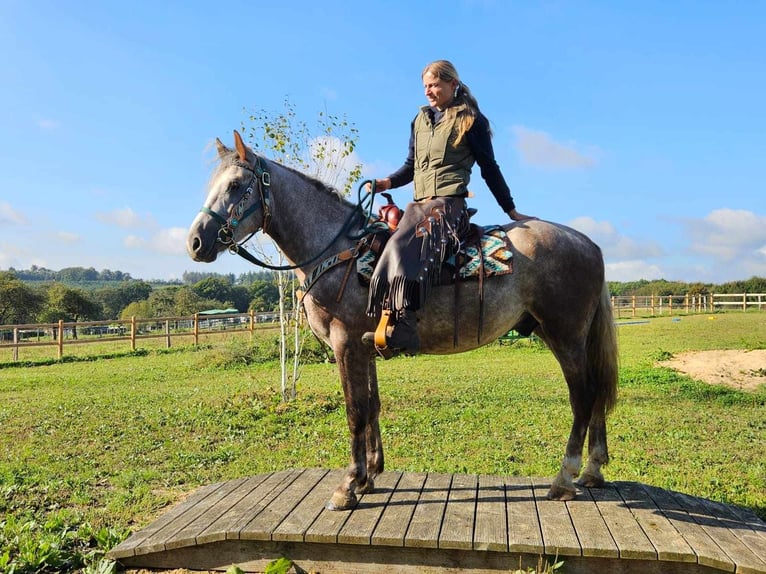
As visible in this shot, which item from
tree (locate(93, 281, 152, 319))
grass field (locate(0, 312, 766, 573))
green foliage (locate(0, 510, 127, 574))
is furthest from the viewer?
tree (locate(93, 281, 152, 319))

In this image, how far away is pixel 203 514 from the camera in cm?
418

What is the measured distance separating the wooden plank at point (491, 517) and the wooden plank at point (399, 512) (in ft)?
1.59

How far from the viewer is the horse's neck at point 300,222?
163 inches

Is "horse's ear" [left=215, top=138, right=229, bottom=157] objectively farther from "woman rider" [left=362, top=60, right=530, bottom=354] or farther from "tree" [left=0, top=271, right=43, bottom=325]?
"tree" [left=0, top=271, right=43, bottom=325]

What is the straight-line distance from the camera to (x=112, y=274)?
623 ft

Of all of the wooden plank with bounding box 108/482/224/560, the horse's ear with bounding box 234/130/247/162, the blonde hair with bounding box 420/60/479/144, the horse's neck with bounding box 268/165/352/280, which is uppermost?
the blonde hair with bounding box 420/60/479/144

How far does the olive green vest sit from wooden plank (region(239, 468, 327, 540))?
2.62 metres

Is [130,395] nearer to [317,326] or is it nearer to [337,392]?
[337,392]

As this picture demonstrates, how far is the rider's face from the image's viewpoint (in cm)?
398

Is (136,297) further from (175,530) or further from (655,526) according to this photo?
(655,526)

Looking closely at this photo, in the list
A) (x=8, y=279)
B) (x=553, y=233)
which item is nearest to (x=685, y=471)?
(x=553, y=233)

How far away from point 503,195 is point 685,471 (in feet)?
14.5

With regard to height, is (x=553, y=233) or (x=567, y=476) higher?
(x=553, y=233)

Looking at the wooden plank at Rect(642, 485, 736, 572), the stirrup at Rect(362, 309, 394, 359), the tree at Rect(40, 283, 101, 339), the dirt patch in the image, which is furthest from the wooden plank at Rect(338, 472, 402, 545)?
the tree at Rect(40, 283, 101, 339)
